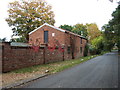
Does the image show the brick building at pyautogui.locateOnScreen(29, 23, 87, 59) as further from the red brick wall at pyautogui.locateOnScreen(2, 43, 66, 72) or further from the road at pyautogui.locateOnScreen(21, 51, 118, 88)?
Result: the road at pyautogui.locateOnScreen(21, 51, 118, 88)

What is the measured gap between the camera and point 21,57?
10094 millimetres

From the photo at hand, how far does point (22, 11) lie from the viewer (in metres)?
29.1

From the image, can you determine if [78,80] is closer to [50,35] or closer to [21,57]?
[21,57]

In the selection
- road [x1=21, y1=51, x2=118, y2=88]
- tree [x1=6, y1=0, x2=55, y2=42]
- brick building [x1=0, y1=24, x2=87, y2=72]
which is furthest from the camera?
tree [x1=6, y1=0, x2=55, y2=42]

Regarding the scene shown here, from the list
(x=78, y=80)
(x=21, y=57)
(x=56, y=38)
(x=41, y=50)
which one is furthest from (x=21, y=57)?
(x=56, y=38)

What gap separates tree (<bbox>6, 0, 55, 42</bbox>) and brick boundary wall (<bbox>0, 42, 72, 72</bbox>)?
16.7 metres

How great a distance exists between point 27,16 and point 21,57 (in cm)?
2143

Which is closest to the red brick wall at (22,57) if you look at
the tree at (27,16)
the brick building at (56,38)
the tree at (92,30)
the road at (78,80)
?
the road at (78,80)

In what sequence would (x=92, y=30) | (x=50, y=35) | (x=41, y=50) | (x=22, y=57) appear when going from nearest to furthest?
(x=22, y=57) < (x=41, y=50) < (x=50, y=35) < (x=92, y=30)

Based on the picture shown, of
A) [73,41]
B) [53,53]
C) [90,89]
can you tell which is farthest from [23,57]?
[73,41]

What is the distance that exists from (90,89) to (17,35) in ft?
94.6

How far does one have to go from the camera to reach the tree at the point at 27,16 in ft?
94.2

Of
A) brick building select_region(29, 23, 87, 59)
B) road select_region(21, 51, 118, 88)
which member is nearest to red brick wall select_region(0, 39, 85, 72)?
road select_region(21, 51, 118, 88)

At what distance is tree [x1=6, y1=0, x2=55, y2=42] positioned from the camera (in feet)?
94.2
